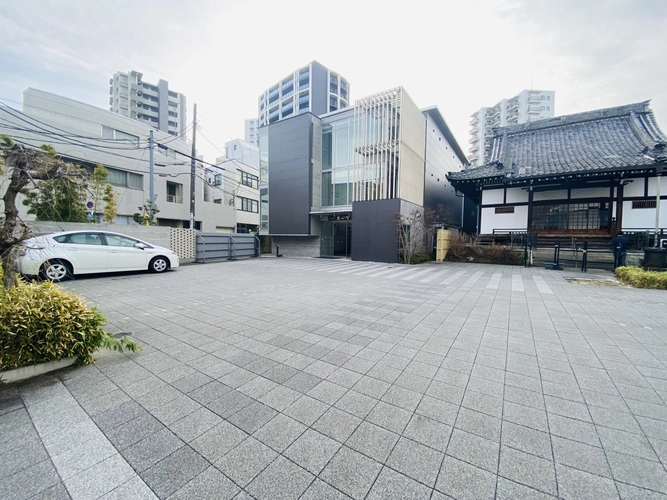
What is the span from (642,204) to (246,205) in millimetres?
29966

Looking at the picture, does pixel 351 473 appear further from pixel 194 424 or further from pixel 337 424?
pixel 194 424

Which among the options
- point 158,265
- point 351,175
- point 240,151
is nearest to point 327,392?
point 158,265

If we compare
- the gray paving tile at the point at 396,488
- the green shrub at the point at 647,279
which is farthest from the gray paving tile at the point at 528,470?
the green shrub at the point at 647,279

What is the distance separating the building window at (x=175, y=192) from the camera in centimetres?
2245

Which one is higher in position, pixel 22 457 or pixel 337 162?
pixel 337 162

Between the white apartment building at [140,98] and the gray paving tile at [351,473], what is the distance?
145 feet

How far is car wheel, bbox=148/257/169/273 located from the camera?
8.50m

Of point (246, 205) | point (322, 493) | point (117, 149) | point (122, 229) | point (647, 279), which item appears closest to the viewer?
point (322, 493)

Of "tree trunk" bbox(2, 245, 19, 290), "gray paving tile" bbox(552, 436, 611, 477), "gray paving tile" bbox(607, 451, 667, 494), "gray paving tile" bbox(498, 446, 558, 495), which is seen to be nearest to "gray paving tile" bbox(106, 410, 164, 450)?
"gray paving tile" bbox(498, 446, 558, 495)

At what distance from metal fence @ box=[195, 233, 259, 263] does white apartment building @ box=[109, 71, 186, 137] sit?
31.6 m

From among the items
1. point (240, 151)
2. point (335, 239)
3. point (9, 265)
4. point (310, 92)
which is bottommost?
point (9, 265)

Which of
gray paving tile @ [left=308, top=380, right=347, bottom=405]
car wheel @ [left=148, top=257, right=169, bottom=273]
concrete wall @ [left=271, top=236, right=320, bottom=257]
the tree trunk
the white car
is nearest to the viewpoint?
gray paving tile @ [left=308, top=380, right=347, bottom=405]

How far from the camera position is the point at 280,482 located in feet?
4.65

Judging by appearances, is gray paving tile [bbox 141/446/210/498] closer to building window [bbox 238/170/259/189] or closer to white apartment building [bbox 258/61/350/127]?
building window [bbox 238/170/259/189]
